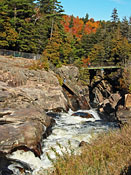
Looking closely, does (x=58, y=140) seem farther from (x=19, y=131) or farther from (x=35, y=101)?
(x=35, y=101)

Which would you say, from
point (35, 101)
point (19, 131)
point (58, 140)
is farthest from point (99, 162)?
point (35, 101)

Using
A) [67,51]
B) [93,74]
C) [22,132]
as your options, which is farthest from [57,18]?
[22,132]

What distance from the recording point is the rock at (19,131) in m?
9.26

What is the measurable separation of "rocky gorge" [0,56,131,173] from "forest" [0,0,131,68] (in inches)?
162

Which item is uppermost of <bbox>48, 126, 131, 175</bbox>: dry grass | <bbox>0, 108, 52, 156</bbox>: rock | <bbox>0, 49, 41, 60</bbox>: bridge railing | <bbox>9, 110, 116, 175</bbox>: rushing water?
<bbox>0, 49, 41, 60</bbox>: bridge railing

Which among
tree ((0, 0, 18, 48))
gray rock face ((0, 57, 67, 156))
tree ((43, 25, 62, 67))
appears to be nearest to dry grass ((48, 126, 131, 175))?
gray rock face ((0, 57, 67, 156))

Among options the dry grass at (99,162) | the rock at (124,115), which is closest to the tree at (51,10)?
the rock at (124,115)

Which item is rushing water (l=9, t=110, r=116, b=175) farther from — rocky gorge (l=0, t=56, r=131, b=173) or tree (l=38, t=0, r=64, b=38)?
tree (l=38, t=0, r=64, b=38)

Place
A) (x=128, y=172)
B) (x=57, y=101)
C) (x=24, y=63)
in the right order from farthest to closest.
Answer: (x=24, y=63) < (x=57, y=101) < (x=128, y=172)

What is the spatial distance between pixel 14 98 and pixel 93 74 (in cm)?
3149

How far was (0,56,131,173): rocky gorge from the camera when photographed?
10.0 metres

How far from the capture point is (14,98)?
48.9 feet

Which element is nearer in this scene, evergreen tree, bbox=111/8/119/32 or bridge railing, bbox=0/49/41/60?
bridge railing, bbox=0/49/41/60

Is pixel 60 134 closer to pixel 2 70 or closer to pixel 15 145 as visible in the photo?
pixel 15 145
